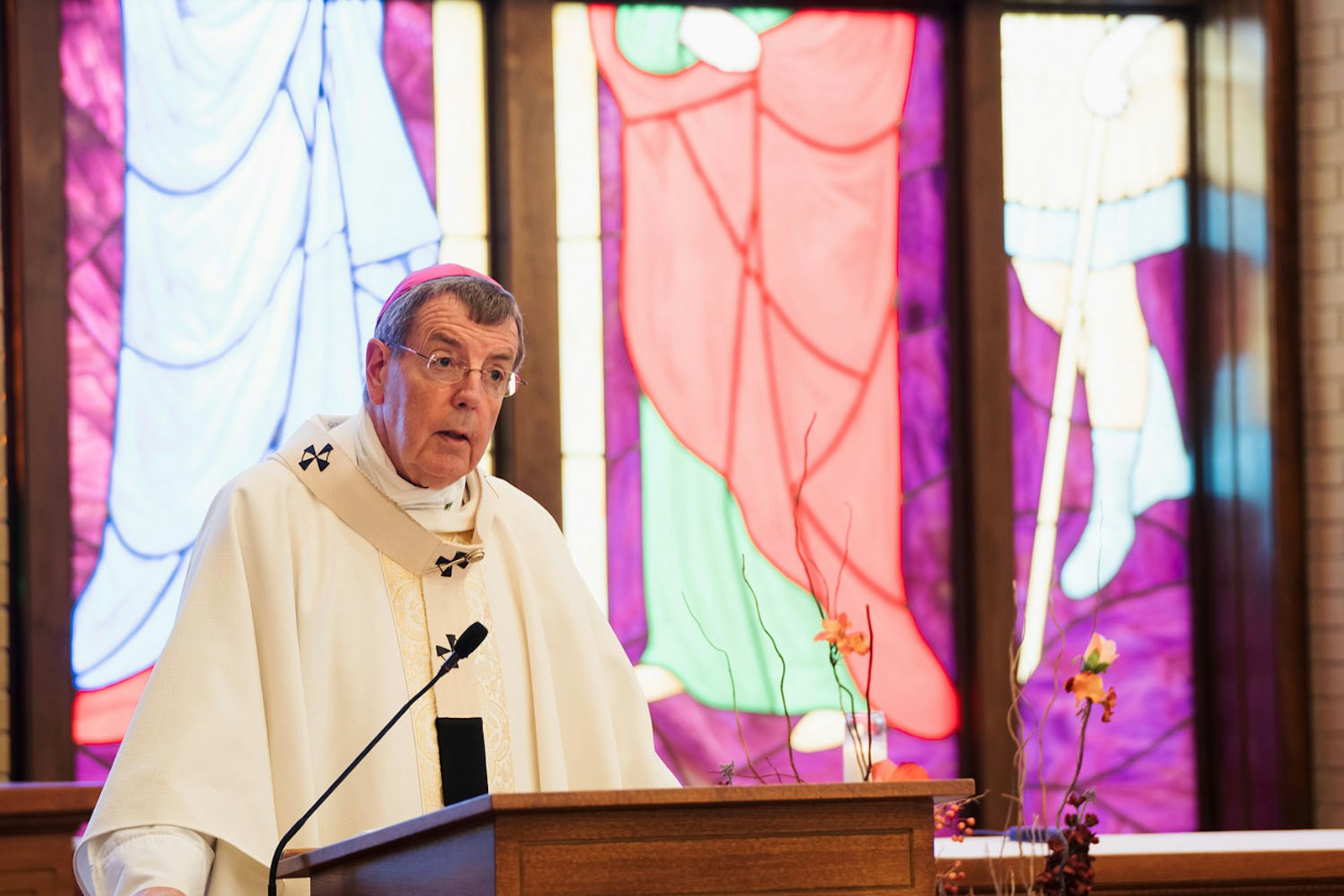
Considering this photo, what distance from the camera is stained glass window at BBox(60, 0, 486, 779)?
548cm

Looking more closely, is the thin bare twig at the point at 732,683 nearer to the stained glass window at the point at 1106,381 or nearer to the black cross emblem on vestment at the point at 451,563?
the black cross emblem on vestment at the point at 451,563

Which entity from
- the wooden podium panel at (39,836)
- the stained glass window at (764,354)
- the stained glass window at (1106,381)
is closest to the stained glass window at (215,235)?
the stained glass window at (764,354)

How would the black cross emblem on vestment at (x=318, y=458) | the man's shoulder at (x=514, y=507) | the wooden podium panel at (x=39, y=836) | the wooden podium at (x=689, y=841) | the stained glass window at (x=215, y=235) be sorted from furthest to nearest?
the stained glass window at (x=215, y=235) → the wooden podium panel at (x=39, y=836) → the man's shoulder at (x=514, y=507) → the black cross emblem on vestment at (x=318, y=458) → the wooden podium at (x=689, y=841)

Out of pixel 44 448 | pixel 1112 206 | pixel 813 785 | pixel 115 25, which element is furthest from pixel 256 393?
pixel 813 785

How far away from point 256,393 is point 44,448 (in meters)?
0.63

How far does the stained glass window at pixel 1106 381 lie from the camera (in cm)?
631

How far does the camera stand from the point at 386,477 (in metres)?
3.29

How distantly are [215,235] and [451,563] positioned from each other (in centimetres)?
269

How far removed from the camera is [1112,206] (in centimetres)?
645

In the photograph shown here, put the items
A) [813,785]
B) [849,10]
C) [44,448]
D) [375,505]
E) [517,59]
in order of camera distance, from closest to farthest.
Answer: [813,785] < [375,505] < [44,448] < [517,59] < [849,10]

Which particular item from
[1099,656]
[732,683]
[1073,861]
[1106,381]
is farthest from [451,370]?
[1106,381]

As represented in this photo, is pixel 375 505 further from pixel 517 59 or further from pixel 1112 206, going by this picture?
pixel 1112 206

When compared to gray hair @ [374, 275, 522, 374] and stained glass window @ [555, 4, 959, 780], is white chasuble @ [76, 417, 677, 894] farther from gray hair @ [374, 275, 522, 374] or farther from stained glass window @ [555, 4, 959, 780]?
stained glass window @ [555, 4, 959, 780]

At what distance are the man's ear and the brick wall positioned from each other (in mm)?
3902
